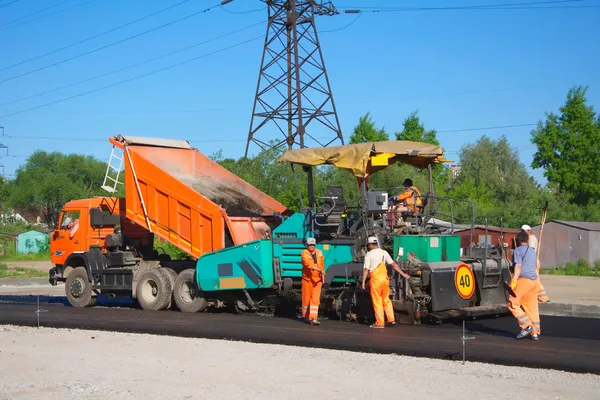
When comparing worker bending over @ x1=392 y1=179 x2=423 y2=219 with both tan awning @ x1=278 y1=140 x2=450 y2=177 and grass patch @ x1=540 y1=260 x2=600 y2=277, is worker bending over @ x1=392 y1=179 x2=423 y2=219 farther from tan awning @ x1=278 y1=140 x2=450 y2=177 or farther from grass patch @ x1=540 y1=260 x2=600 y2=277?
grass patch @ x1=540 y1=260 x2=600 y2=277

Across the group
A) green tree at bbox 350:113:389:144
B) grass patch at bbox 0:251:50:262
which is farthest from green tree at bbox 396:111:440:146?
grass patch at bbox 0:251:50:262

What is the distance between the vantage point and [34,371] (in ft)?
29.7

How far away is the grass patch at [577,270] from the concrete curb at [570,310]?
12.0m

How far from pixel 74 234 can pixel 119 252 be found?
4.91 feet

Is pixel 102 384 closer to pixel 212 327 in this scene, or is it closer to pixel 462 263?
pixel 212 327

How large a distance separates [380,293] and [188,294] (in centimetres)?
513

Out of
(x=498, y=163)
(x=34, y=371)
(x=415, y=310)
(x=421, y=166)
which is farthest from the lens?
(x=498, y=163)

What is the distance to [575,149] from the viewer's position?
154ft

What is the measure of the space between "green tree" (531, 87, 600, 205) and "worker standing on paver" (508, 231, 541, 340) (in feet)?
120

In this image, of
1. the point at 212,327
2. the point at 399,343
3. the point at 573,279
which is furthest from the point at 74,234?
the point at 573,279

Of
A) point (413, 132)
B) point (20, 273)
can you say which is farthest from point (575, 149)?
point (20, 273)

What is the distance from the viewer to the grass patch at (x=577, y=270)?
2666 centimetres

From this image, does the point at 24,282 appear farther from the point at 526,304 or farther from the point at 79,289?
the point at 526,304

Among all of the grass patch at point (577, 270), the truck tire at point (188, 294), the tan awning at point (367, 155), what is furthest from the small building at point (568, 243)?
the truck tire at point (188, 294)
